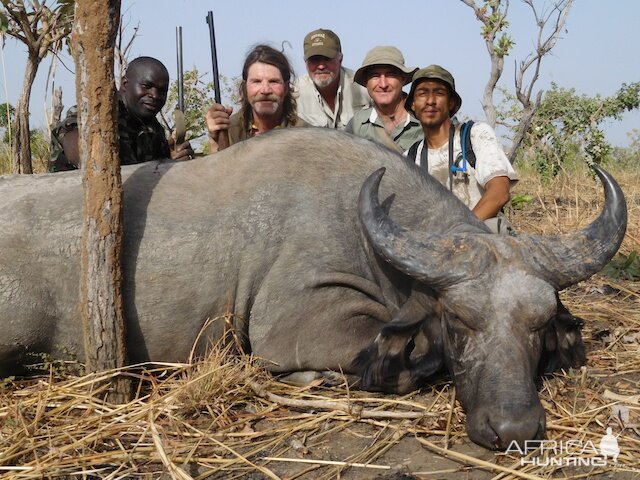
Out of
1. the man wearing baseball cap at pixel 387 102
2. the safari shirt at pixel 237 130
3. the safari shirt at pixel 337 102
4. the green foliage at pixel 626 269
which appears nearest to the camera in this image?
the green foliage at pixel 626 269

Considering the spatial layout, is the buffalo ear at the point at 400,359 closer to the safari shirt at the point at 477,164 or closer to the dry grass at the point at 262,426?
the dry grass at the point at 262,426

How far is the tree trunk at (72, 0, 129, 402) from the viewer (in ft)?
11.3

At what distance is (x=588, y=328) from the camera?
5004 mm

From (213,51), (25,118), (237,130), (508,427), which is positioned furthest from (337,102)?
(508,427)

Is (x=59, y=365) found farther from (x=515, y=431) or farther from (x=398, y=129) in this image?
(x=398, y=129)

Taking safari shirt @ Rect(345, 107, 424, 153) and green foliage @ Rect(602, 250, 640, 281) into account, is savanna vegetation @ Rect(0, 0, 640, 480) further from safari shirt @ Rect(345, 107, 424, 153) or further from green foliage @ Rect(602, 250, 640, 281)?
safari shirt @ Rect(345, 107, 424, 153)

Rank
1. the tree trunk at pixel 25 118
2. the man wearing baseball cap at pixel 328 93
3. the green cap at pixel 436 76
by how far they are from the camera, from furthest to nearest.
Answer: the tree trunk at pixel 25 118 < the man wearing baseball cap at pixel 328 93 < the green cap at pixel 436 76

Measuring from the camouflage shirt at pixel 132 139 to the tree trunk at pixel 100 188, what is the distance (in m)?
2.29

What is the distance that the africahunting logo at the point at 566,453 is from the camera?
9.88 ft

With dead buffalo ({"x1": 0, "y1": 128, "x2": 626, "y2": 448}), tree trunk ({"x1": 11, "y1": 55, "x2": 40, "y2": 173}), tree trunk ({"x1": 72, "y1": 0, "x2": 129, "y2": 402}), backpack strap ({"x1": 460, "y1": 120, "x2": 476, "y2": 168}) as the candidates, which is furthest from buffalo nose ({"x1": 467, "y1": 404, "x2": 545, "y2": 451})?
tree trunk ({"x1": 11, "y1": 55, "x2": 40, "y2": 173})

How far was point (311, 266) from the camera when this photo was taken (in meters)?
4.09

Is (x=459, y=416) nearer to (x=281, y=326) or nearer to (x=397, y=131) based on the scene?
(x=281, y=326)

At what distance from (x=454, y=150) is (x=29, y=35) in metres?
5.03

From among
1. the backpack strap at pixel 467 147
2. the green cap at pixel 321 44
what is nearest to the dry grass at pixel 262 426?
the backpack strap at pixel 467 147
